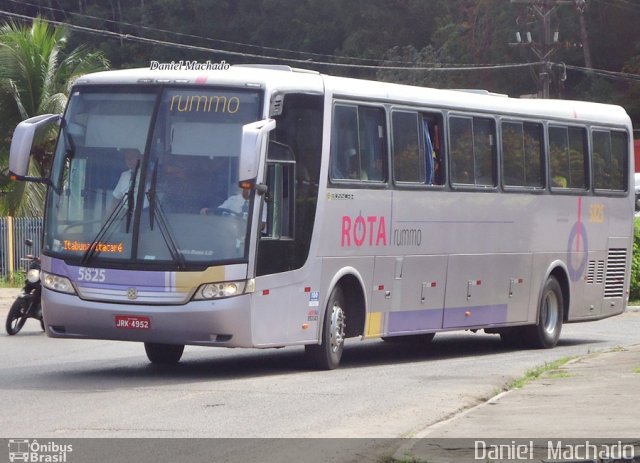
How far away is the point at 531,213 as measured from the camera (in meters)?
18.8

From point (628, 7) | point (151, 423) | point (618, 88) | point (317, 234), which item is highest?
point (628, 7)

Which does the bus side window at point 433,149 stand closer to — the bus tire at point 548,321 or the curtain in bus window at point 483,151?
the curtain in bus window at point 483,151

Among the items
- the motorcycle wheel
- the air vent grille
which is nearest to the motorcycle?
the motorcycle wheel

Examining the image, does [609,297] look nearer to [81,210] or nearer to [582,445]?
[81,210]

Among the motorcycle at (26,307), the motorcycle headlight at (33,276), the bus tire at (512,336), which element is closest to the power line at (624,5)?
the bus tire at (512,336)

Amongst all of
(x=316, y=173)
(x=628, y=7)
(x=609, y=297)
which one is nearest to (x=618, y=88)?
(x=628, y=7)

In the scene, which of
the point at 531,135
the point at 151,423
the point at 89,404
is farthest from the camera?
the point at 531,135

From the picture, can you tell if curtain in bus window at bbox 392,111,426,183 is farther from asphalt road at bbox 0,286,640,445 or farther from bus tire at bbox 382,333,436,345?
bus tire at bbox 382,333,436,345

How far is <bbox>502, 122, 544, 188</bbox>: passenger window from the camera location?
723 inches

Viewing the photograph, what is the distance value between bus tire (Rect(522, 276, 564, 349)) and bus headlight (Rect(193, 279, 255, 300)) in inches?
283

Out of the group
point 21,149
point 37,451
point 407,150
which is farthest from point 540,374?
point 37,451

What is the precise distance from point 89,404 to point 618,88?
54.5m

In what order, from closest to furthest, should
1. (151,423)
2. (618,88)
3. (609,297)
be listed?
(151,423) < (609,297) < (618,88)

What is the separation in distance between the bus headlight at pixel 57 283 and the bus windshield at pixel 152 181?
0.24 metres
